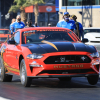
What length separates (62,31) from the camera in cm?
972

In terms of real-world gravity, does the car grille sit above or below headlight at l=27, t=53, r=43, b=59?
below

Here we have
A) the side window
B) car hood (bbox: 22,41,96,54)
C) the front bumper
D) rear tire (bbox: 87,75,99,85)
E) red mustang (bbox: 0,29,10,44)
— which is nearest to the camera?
the front bumper

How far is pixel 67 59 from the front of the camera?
27.3 feet

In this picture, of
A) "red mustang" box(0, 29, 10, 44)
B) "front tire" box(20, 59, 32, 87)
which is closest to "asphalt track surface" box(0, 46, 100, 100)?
"front tire" box(20, 59, 32, 87)

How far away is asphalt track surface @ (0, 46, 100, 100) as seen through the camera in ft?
23.5

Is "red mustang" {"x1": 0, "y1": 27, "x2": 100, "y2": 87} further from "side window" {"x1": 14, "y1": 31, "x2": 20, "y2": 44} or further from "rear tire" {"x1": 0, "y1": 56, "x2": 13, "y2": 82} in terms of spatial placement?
"rear tire" {"x1": 0, "y1": 56, "x2": 13, "y2": 82}

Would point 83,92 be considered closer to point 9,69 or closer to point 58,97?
point 58,97

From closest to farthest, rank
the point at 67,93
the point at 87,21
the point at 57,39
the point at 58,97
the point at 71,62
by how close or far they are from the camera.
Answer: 1. the point at 58,97
2. the point at 67,93
3. the point at 71,62
4. the point at 57,39
5. the point at 87,21

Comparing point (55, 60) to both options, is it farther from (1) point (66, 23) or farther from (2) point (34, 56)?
(1) point (66, 23)

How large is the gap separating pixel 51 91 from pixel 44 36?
1.93 metres

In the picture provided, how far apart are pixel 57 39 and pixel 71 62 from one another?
133 centimetres

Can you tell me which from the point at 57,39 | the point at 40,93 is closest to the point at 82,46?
the point at 57,39

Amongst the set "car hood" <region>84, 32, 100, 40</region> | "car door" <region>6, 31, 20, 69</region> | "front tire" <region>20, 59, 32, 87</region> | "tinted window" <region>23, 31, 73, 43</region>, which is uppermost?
"tinted window" <region>23, 31, 73, 43</region>

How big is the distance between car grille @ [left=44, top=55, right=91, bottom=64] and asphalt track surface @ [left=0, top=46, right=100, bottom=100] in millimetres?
590
